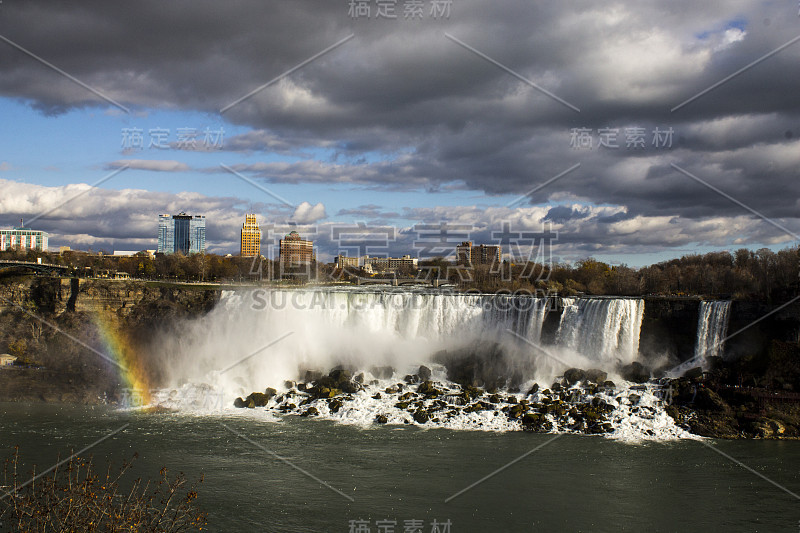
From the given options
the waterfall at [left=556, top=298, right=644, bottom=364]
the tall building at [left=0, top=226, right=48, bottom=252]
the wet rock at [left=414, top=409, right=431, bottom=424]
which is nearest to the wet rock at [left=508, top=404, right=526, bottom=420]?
the wet rock at [left=414, top=409, right=431, bottom=424]

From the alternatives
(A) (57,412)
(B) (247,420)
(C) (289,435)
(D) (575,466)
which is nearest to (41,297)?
(A) (57,412)

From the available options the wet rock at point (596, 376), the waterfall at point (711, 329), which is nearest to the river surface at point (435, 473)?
the wet rock at point (596, 376)

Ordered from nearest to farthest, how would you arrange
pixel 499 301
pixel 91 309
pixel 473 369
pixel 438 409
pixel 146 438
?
1. pixel 146 438
2. pixel 438 409
3. pixel 473 369
4. pixel 499 301
5. pixel 91 309

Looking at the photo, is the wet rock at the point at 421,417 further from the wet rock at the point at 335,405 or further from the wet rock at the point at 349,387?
the wet rock at the point at 349,387

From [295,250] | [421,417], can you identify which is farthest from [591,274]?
[295,250]

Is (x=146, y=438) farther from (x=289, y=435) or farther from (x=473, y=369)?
(x=473, y=369)

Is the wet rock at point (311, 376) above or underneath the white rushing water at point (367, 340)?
underneath

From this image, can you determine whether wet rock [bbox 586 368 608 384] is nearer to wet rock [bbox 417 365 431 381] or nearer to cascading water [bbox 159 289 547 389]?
cascading water [bbox 159 289 547 389]
